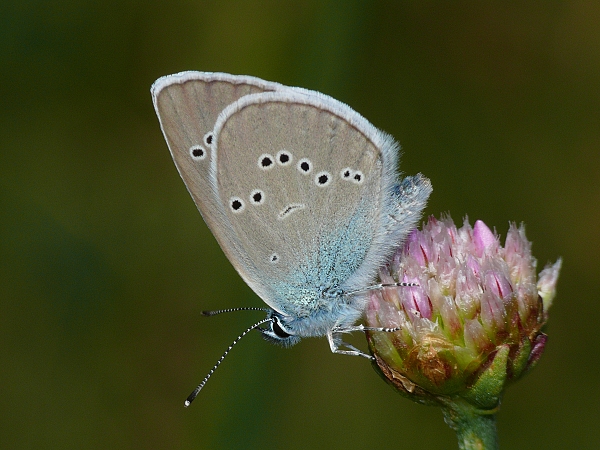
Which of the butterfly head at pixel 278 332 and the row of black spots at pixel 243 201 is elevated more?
the row of black spots at pixel 243 201

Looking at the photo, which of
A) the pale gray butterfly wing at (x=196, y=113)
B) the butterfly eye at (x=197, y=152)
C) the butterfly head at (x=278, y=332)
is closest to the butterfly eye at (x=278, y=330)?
the butterfly head at (x=278, y=332)

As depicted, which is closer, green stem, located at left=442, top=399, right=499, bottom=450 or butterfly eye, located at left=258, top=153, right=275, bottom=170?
green stem, located at left=442, top=399, right=499, bottom=450

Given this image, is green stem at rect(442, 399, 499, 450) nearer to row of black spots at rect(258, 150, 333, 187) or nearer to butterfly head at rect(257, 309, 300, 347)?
butterfly head at rect(257, 309, 300, 347)

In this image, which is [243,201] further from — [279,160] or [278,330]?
[278,330]

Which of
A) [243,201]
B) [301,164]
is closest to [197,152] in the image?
[243,201]

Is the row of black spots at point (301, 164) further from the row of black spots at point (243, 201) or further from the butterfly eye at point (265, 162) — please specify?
the row of black spots at point (243, 201)

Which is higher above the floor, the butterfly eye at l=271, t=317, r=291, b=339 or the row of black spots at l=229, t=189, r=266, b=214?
the row of black spots at l=229, t=189, r=266, b=214

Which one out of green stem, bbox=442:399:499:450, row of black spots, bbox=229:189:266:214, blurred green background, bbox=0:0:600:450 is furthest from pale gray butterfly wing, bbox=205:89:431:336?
blurred green background, bbox=0:0:600:450

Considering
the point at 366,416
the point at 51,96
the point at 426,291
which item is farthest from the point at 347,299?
the point at 51,96
